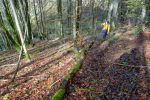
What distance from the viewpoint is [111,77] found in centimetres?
1013

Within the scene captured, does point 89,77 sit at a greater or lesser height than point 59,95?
lesser

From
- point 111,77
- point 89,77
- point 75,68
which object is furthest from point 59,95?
point 111,77

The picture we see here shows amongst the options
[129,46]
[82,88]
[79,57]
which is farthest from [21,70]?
[129,46]

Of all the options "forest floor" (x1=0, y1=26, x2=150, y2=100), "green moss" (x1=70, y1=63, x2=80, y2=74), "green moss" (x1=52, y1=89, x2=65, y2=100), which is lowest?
"forest floor" (x1=0, y1=26, x2=150, y2=100)

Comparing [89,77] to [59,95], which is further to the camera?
[89,77]

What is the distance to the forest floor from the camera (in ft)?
28.5

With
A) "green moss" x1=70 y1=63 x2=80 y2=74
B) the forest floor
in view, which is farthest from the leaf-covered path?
"green moss" x1=70 y1=63 x2=80 y2=74

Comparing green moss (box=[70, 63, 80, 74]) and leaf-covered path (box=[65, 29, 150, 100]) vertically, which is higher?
green moss (box=[70, 63, 80, 74])

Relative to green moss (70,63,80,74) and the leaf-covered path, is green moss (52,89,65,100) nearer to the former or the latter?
the leaf-covered path

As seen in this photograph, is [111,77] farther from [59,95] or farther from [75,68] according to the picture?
[59,95]

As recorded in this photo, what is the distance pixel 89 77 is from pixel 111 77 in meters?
1.10

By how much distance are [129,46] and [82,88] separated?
7983 millimetres

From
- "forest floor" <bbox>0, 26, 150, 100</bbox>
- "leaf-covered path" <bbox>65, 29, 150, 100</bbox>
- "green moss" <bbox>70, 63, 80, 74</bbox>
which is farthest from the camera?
"green moss" <bbox>70, 63, 80, 74</bbox>

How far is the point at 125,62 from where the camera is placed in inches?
472
